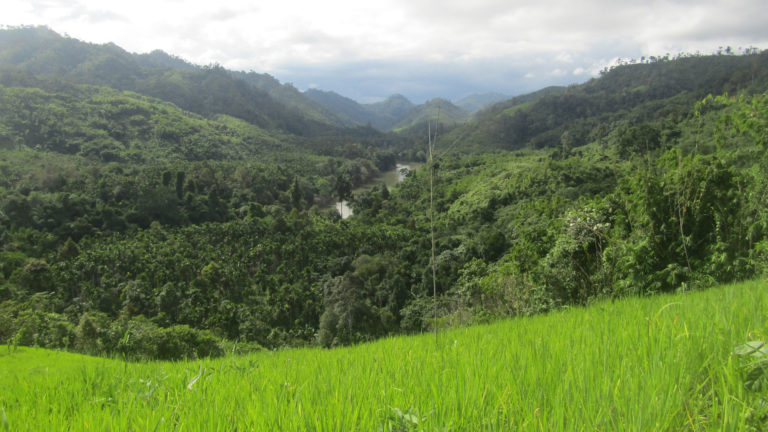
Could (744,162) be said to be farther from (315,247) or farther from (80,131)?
(80,131)

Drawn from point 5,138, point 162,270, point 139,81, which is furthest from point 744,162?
point 139,81

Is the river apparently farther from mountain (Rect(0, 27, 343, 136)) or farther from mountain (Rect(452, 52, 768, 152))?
mountain (Rect(0, 27, 343, 136))

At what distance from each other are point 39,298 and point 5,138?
200ft

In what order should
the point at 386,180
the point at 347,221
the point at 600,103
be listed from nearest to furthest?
the point at 347,221
the point at 386,180
the point at 600,103

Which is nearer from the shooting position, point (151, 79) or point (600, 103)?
point (600, 103)

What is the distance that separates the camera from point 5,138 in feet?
221

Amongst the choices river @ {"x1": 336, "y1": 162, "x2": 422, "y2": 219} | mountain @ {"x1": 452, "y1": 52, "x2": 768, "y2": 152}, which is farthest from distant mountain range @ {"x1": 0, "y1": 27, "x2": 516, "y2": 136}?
river @ {"x1": 336, "y1": 162, "x2": 422, "y2": 219}

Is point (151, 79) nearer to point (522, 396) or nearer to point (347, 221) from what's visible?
point (347, 221)

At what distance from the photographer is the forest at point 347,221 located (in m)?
4.71

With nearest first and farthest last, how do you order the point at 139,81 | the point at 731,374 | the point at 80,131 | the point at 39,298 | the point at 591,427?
the point at 591,427 → the point at 731,374 → the point at 39,298 → the point at 80,131 → the point at 139,81

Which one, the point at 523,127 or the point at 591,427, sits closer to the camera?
Answer: the point at 591,427

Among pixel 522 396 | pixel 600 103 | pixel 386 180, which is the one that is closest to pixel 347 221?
pixel 386 180

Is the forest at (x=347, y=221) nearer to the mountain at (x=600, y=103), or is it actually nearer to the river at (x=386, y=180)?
the mountain at (x=600, y=103)

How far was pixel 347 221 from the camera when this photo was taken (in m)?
53.6
